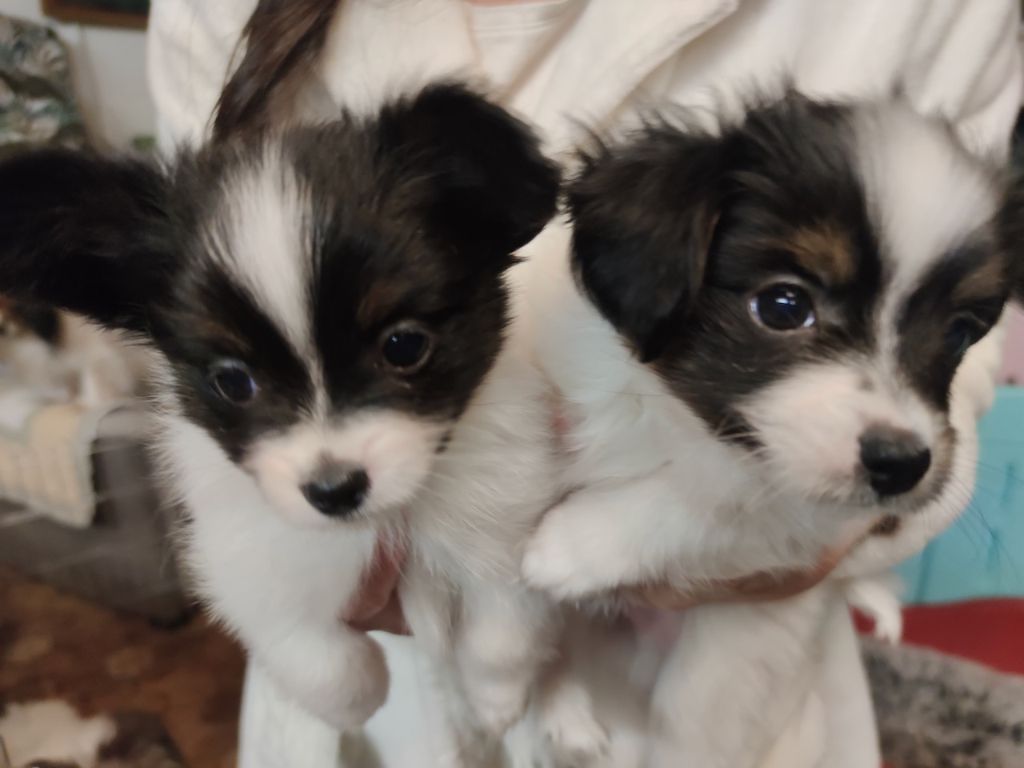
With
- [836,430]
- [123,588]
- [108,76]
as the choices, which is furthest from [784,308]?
[108,76]

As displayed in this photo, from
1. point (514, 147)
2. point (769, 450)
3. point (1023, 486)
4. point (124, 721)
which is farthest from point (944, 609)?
point (124, 721)

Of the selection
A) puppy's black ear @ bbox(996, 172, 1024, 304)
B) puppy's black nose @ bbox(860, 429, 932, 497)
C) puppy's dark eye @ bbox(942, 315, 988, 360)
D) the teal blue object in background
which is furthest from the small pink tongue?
the teal blue object in background

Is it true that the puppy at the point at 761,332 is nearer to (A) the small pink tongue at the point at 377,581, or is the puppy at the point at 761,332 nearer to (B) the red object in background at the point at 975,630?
(A) the small pink tongue at the point at 377,581

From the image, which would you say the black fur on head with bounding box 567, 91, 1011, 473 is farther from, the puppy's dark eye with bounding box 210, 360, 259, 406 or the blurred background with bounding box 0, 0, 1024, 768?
the blurred background with bounding box 0, 0, 1024, 768

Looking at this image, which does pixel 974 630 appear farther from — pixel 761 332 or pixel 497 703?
pixel 761 332

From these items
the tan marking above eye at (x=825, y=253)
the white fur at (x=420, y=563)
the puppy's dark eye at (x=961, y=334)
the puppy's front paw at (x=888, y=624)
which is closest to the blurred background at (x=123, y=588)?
the puppy's front paw at (x=888, y=624)

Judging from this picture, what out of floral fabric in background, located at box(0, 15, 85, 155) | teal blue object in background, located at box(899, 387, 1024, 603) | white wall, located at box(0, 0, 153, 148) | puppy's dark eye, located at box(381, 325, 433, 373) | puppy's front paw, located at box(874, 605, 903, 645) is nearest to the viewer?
puppy's dark eye, located at box(381, 325, 433, 373)
